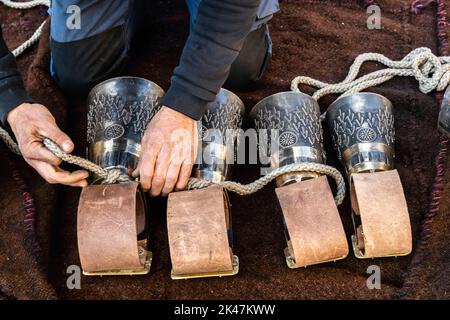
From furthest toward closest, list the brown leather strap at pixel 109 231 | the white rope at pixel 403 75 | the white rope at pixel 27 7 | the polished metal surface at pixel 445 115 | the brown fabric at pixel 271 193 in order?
the white rope at pixel 27 7, the white rope at pixel 403 75, the polished metal surface at pixel 445 115, the brown fabric at pixel 271 193, the brown leather strap at pixel 109 231

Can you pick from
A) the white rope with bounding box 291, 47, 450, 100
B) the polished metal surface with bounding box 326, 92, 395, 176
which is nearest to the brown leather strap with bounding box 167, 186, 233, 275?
the polished metal surface with bounding box 326, 92, 395, 176

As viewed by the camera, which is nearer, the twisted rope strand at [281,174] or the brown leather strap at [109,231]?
the brown leather strap at [109,231]

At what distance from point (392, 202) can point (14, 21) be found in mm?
1322

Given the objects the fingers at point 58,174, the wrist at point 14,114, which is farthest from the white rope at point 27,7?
the fingers at point 58,174

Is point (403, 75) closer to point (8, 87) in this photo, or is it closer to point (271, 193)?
point (271, 193)

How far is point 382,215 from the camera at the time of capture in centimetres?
119

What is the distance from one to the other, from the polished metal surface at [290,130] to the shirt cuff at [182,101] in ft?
0.69

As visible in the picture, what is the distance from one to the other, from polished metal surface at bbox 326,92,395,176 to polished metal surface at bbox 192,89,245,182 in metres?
0.24

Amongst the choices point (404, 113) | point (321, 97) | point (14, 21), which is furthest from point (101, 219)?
point (14, 21)

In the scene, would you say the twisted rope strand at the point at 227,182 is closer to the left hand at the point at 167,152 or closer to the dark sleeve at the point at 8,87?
the left hand at the point at 167,152

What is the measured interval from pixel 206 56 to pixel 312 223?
405mm

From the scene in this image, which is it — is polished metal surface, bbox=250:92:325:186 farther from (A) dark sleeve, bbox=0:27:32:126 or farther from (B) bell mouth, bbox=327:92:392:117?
(A) dark sleeve, bbox=0:27:32:126

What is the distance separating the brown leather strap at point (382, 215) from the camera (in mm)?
1191
